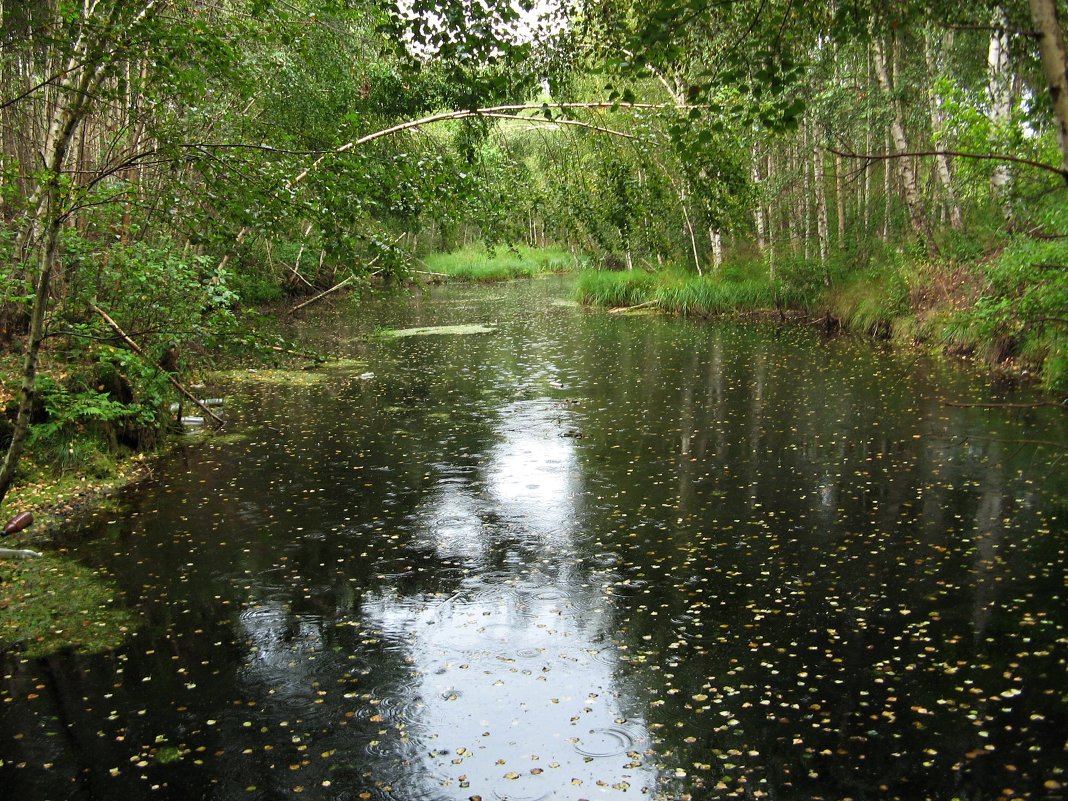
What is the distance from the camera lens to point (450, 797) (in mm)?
5371

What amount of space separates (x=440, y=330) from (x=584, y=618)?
22.9 meters

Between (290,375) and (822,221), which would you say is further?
(822,221)

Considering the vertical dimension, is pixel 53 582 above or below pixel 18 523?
below

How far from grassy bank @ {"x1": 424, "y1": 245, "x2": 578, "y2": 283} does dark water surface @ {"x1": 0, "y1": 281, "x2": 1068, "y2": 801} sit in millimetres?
39589

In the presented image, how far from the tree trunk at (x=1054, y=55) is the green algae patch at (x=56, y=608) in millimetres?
7708

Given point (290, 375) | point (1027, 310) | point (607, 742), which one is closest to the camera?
point (607, 742)

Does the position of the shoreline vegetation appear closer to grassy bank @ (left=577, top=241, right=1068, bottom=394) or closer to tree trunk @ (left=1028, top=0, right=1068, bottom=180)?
grassy bank @ (left=577, top=241, right=1068, bottom=394)

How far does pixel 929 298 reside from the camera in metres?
20.5

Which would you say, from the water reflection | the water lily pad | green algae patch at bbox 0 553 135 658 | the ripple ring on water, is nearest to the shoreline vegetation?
green algae patch at bbox 0 553 135 658

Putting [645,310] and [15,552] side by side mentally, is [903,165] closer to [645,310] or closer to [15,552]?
[645,310]

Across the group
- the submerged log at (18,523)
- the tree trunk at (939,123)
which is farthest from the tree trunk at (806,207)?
the submerged log at (18,523)

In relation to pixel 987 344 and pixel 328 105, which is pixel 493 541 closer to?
pixel 328 105

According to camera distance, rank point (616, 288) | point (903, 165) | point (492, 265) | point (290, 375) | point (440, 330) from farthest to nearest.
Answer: point (492, 265), point (616, 288), point (440, 330), point (290, 375), point (903, 165)

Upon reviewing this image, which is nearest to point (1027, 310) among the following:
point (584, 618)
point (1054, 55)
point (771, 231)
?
point (584, 618)
